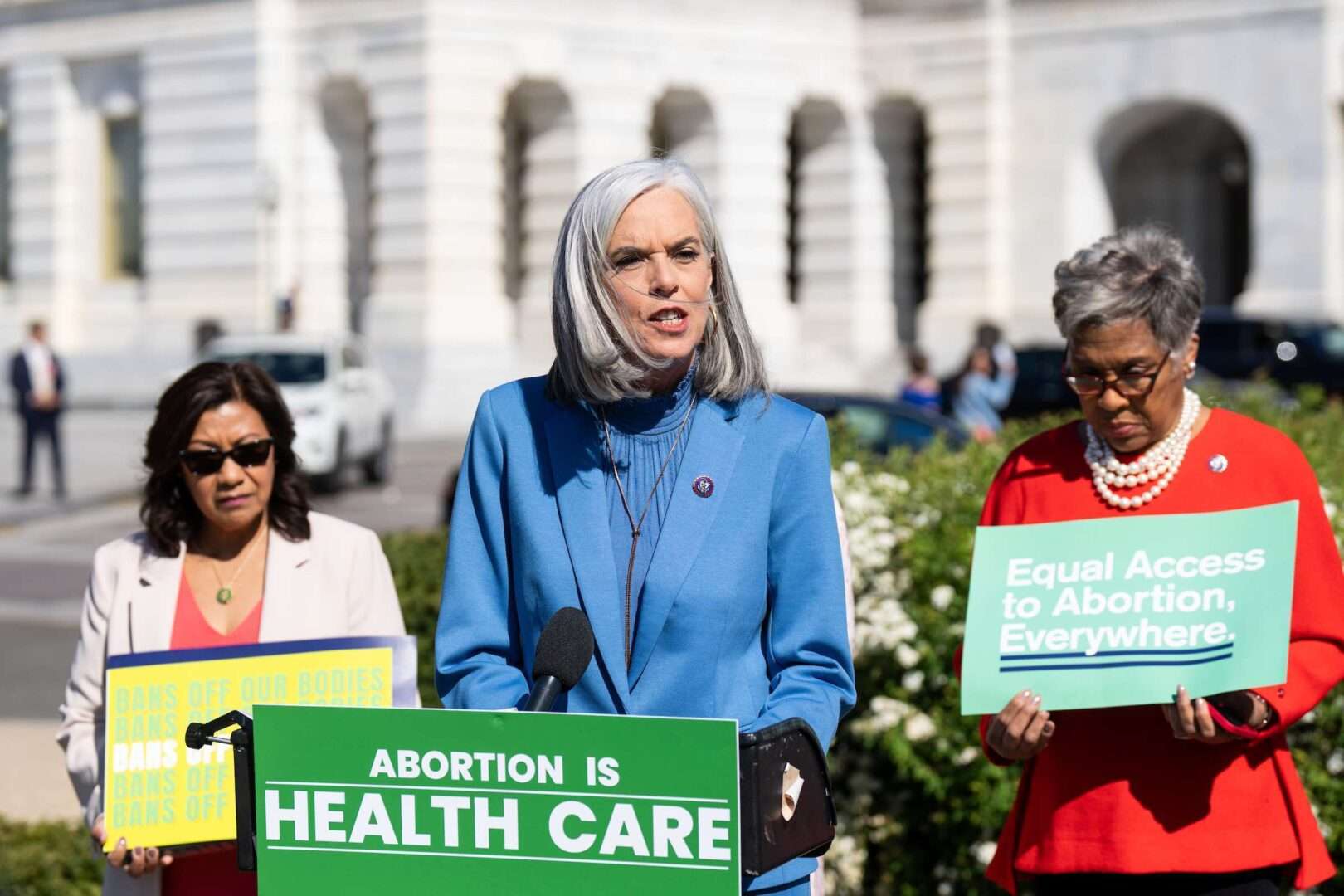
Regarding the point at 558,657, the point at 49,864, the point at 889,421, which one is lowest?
the point at 49,864

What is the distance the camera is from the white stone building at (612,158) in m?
28.9

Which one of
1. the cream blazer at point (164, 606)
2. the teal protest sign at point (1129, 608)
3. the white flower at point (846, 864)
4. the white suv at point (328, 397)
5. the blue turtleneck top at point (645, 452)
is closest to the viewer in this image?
the blue turtleneck top at point (645, 452)

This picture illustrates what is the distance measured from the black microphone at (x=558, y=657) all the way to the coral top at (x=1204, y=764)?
4.07ft

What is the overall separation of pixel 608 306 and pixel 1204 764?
5.20 feet

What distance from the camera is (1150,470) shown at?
4066 millimetres

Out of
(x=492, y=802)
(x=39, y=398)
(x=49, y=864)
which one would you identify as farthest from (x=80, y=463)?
(x=492, y=802)

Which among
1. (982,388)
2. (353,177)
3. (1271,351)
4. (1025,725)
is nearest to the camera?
(1025,725)

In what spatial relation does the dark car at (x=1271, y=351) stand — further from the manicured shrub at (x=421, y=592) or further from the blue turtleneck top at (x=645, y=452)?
the blue turtleneck top at (x=645, y=452)

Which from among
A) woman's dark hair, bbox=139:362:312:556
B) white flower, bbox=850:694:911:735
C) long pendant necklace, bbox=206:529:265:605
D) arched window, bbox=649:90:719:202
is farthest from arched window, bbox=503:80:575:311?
long pendant necklace, bbox=206:529:265:605

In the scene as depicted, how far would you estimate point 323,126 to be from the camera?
101 ft

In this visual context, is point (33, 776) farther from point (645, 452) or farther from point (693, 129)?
point (693, 129)

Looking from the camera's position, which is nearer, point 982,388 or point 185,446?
point 185,446

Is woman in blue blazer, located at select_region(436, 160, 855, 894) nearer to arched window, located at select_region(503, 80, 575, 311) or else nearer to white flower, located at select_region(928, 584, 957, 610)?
white flower, located at select_region(928, 584, 957, 610)

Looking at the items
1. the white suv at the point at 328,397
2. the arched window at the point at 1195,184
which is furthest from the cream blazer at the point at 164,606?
the arched window at the point at 1195,184
